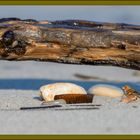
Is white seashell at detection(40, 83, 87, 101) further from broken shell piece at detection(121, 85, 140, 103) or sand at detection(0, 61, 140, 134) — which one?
broken shell piece at detection(121, 85, 140, 103)

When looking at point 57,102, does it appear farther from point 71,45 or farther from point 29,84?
point 29,84

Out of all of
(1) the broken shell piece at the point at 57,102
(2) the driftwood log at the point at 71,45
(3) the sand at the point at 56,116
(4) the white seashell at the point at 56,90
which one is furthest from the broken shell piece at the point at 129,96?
(1) the broken shell piece at the point at 57,102

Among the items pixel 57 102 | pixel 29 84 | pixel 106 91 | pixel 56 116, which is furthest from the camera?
pixel 29 84

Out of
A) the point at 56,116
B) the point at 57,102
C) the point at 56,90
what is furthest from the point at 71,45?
the point at 56,116

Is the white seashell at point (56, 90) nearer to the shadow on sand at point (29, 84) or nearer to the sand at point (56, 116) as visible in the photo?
the sand at point (56, 116)

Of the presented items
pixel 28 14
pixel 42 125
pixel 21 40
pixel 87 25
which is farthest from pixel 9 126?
pixel 28 14

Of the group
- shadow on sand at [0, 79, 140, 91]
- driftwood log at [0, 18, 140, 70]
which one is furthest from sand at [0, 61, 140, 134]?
driftwood log at [0, 18, 140, 70]

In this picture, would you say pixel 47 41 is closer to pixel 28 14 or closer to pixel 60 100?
pixel 60 100

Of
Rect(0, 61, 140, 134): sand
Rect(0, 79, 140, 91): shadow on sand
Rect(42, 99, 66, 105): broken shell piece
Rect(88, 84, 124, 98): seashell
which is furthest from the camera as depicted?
Rect(0, 79, 140, 91): shadow on sand
